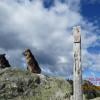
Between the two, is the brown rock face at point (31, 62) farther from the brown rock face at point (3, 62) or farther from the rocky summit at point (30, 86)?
the rocky summit at point (30, 86)

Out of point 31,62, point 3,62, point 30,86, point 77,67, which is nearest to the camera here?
point 77,67

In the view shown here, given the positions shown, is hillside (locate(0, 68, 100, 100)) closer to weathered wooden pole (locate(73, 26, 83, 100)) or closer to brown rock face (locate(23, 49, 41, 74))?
brown rock face (locate(23, 49, 41, 74))

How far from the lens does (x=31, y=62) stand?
29.9 meters

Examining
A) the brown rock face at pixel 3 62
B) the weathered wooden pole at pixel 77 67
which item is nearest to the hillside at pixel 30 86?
the brown rock face at pixel 3 62

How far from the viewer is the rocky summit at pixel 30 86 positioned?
75.1ft

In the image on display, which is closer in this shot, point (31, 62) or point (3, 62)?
point (3, 62)

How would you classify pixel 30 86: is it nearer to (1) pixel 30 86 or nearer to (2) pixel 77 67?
(1) pixel 30 86

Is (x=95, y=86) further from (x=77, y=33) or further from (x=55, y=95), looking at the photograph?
(x=77, y=33)

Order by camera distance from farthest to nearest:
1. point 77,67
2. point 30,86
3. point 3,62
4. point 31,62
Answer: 1. point 31,62
2. point 3,62
3. point 30,86
4. point 77,67

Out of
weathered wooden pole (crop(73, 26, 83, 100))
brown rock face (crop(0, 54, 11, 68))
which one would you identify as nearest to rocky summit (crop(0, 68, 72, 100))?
brown rock face (crop(0, 54, 11, 68))

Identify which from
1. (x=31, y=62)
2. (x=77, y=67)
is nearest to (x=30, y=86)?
(x=31, y=62)

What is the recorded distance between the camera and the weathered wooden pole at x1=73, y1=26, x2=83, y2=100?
1471 cm

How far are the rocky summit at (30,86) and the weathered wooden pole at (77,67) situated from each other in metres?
7.88

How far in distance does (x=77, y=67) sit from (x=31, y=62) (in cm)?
1519
